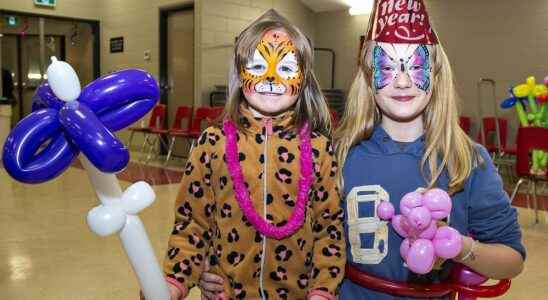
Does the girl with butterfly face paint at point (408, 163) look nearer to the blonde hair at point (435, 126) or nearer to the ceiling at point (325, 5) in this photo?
the blonde hair at point (435, 126)

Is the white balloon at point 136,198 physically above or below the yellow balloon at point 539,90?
below

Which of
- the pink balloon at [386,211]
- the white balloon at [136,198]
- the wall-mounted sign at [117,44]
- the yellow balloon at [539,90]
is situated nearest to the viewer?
the white balloon at [136,198]

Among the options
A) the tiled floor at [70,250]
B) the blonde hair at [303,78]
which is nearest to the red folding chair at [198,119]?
the tiled floor at [70,250]

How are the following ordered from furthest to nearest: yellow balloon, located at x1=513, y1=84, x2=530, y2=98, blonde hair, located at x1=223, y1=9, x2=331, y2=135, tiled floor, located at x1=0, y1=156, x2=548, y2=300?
yellow balloon, located at x1=513, y1=84, x2=530, y2=98 → tiled floor, located at x1=0, y1=156, x2=548, y2=300 → blonde hair, located at x1=223, y1=9, x2=331, y2=135

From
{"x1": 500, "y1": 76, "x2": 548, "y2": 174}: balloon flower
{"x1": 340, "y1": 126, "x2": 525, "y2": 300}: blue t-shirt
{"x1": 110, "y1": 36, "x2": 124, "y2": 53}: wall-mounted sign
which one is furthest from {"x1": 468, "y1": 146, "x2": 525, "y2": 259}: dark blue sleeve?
{"x1": 110, "y1": 36, "x2": 124, "y2": 53}: wall-mounted sign

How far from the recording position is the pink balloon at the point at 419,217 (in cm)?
89

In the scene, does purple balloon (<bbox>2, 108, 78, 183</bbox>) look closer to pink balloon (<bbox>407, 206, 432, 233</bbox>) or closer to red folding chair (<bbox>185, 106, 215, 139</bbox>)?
pink balloon (<bbox>407, 206, 432, 233</bbox>)

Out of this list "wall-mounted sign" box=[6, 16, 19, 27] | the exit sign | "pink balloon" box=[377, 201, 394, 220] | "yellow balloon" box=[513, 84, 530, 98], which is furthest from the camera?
"wall-mounted sign" box=[6, 16, 19, 27]

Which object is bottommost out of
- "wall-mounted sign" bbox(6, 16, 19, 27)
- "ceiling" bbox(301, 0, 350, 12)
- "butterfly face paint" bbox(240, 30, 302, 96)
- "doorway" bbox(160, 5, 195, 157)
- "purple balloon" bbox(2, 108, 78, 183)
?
"purple balloon" bbox(2, 108, 78, 183)

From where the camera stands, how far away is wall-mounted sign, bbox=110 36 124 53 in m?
8.95

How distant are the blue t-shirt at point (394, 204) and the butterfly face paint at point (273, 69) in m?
0.21

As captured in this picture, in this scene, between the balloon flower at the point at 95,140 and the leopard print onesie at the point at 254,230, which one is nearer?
the balloon flower at the point at 95,140

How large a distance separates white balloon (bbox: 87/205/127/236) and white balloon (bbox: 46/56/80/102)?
0.18 m

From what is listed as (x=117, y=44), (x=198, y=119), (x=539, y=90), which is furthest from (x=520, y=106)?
(x=117, y=44)
